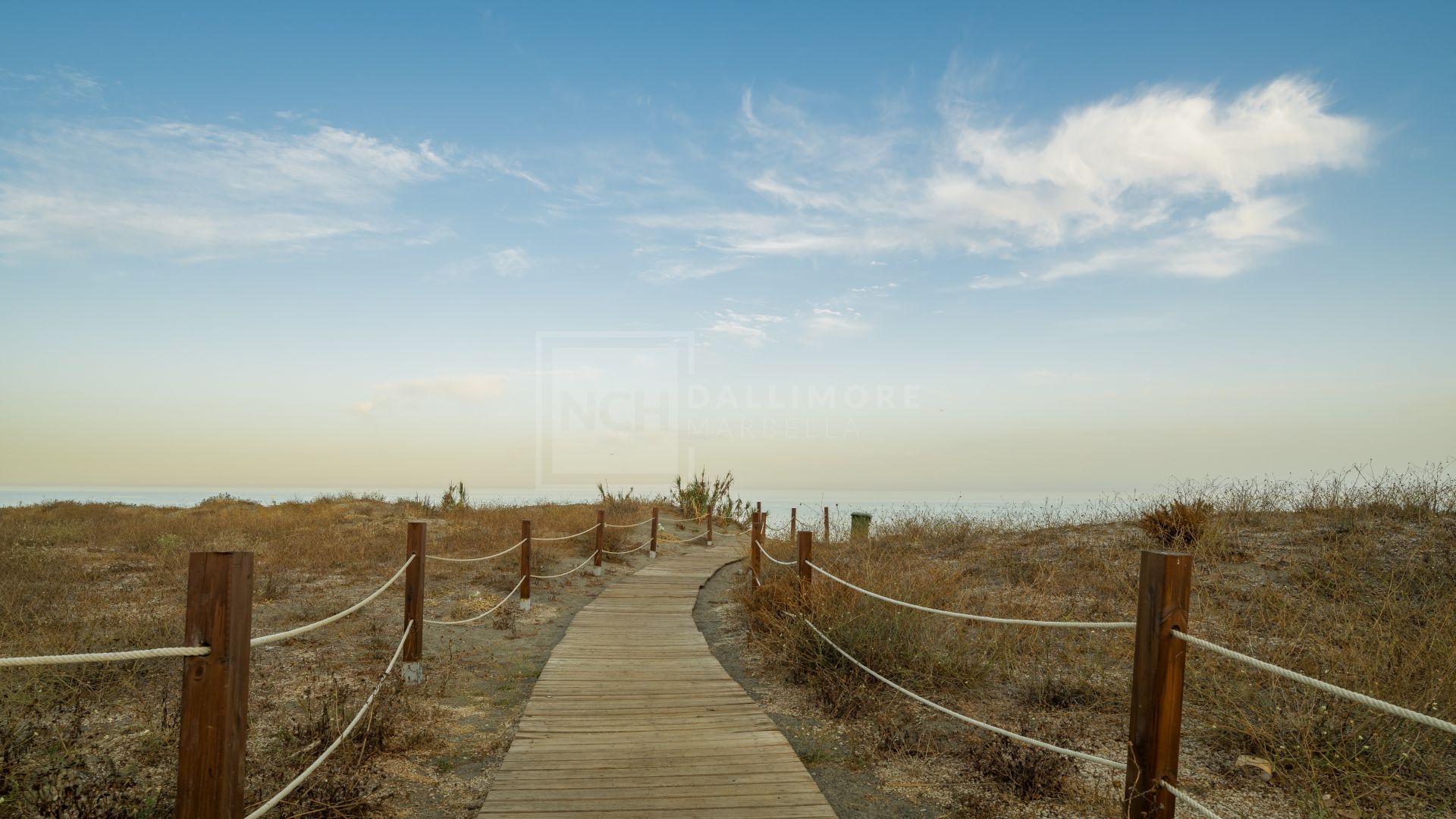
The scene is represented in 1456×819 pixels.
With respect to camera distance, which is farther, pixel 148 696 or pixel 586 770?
pixel 148 696

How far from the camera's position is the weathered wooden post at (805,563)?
7.88m

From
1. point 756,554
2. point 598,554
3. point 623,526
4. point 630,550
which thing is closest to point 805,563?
point 756,554

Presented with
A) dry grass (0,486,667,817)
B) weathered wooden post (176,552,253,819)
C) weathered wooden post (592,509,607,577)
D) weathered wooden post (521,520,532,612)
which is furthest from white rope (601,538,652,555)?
weathered wooden post (176,552,253,819)

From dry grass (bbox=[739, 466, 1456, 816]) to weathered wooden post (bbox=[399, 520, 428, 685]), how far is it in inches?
131

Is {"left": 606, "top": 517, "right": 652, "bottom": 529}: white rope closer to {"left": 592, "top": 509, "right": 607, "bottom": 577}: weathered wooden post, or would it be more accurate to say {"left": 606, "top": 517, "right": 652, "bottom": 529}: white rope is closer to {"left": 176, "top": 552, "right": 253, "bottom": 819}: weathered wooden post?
{"left": 592, "top": 509, "right": 607, "bottom": 577}: weathered wooden post

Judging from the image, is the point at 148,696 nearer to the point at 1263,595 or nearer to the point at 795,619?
the point at 795,619

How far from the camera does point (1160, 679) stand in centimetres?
314

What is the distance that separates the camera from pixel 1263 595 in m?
8.37

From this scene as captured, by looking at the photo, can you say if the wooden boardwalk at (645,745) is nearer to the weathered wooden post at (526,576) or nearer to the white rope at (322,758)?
the white rope at (322,758)

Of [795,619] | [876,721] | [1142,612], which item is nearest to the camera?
[1142,612]

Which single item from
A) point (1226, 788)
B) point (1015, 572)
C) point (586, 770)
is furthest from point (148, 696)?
point (1015, 572)

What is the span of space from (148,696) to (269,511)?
18.1m

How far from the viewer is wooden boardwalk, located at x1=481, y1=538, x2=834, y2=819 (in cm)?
420

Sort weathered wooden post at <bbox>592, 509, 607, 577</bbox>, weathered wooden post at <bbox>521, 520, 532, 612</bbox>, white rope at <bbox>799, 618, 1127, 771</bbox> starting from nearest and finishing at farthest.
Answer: white rope at <bbox>799, 618, 1127, 771</bbox>, weathered wooden post at <bbox>521, 520, 532, 612</bbox>, weathered wooden post at <bbox>592, 509, 607, 577</bbox>
